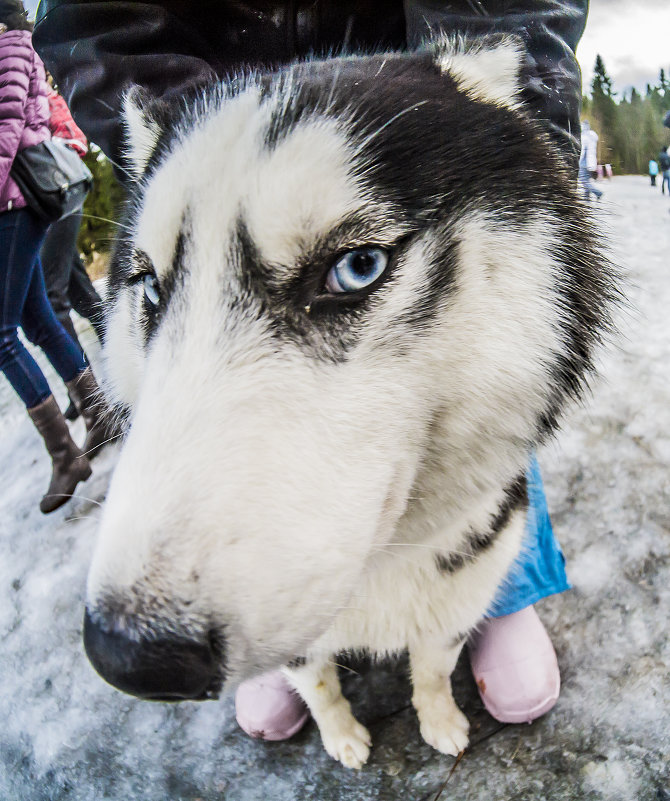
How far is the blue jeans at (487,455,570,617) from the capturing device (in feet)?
5.04

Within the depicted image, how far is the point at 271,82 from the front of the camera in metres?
0.95

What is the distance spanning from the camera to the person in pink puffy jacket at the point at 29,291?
1940 millimetres

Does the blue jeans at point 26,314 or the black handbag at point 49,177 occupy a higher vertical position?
the black handbag at point 49,177

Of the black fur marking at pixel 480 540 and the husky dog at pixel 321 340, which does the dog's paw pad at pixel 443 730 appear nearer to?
the black fur marking at pixel 480 540

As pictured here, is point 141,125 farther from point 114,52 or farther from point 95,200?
point 95,200

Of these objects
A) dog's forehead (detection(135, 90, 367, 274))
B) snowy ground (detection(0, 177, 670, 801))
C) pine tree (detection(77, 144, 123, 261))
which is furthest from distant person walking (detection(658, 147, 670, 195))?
dog's forehead (detection(135, 90, 367, 274))

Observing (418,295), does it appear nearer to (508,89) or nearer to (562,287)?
(562,287)

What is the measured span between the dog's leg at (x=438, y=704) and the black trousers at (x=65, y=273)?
2.02 meters

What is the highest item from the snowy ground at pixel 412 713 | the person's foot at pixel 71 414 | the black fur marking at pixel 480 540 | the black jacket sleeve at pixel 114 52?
the black jacket sleeve at pixel 114 52

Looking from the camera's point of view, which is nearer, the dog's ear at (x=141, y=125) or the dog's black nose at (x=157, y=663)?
the dog's black nose at (x=157, y=663)

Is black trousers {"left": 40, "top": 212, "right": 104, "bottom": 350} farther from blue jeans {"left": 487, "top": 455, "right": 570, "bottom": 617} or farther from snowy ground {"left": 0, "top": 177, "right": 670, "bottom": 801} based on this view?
blue jeans {"left": 487, "top": 455, "right": 570, "bottom": 617}

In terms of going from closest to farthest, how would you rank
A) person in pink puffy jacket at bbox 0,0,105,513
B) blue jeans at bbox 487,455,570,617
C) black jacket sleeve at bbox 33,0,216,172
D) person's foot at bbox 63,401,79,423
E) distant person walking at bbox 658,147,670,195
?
1. black jacket sleeve at bbox 33,0,216,172
2. blue jeans at bbox 487,455,570,617
3. person in pink puffy jacket at bbox 0,0,105,513
4. person's foot at bbox 63,401,79,423
5. distant person walking at bbox 658,147,670,195

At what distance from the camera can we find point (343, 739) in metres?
1.42

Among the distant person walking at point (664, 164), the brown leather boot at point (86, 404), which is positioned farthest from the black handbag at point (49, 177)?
the distant person walking at point (664, 164)
